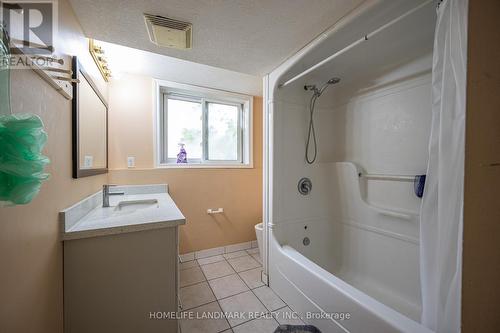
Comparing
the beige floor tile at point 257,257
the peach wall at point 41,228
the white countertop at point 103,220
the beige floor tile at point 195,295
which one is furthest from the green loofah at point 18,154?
the beige floor tile at point 257,257

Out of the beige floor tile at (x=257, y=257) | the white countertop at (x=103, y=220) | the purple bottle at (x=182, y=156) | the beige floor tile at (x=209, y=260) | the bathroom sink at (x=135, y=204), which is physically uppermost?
the purple bottle at (x=182, y=156)

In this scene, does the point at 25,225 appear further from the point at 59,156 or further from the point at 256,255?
the point at 256,255

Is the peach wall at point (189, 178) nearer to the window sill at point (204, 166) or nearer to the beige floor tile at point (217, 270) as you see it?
the window sill at point (204, 166)

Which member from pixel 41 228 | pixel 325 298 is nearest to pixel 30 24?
pixel 41 228

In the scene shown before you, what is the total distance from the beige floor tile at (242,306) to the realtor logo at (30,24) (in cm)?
180

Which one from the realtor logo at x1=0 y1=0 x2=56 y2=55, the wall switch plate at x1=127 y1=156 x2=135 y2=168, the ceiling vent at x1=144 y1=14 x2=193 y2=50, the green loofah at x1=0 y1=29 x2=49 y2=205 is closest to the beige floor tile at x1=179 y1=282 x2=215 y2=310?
the wall switch plate at x1=127 y1=156 x2=135 y2=168

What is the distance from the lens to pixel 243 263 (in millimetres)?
2150

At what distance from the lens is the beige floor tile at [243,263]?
6.71 feet

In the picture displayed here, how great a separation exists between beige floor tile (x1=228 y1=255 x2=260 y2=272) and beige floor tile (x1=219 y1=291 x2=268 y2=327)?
0.41 meters

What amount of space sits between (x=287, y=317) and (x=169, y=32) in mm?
2092

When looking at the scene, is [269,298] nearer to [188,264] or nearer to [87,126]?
[188,264]

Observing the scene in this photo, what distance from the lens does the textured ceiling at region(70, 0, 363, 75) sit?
99cm

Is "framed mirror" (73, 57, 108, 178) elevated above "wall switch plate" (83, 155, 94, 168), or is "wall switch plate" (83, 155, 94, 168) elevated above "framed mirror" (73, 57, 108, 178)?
"framed mirror" (73, 57, 108, 178)

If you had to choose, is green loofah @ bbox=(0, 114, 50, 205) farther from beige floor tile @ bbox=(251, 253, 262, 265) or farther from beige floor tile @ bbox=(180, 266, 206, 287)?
beige floor tile @ bbox=(251, 253, 262, 265)
